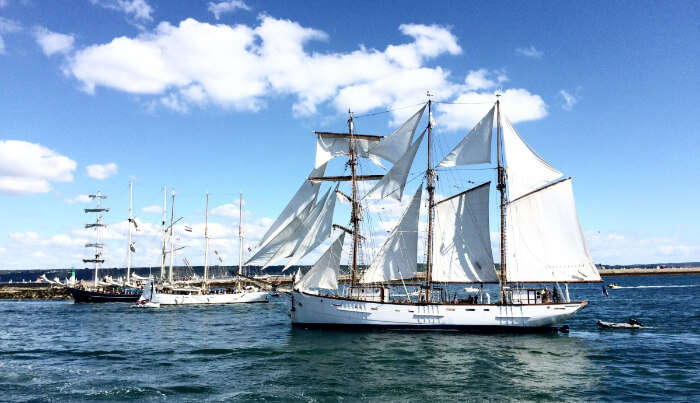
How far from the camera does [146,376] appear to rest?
71.6 feet

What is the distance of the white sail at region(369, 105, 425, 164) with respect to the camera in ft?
125

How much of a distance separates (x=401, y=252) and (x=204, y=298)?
41645 millimetres

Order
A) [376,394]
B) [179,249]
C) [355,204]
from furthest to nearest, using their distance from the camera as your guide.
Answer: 1. [179,249]
2. [355,204]
3. [376,394]

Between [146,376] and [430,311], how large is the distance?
20.0 meters

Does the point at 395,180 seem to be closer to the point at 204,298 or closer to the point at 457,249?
the point at 457,249

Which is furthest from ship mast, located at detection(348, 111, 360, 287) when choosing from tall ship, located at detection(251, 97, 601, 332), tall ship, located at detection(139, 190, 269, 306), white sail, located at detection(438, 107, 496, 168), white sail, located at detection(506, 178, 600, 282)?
tall ship, located at detection(139, 190, 269, 306)

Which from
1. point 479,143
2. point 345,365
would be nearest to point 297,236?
point 345,365

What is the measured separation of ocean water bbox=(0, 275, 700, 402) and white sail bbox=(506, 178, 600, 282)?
4987 mm

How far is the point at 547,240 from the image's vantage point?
115ft

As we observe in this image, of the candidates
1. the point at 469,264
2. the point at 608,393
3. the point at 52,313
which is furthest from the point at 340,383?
the point at 52,313

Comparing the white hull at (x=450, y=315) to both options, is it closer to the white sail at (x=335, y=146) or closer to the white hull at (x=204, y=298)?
the white sail at (x=335, y=146)

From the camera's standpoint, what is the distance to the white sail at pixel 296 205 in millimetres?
37562

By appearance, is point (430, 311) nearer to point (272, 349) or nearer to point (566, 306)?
point (566, 306)

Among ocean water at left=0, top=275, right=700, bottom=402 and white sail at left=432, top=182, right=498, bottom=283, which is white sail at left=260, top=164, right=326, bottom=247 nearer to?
ocean water at left=0, top=275, right=700, bottom=402
